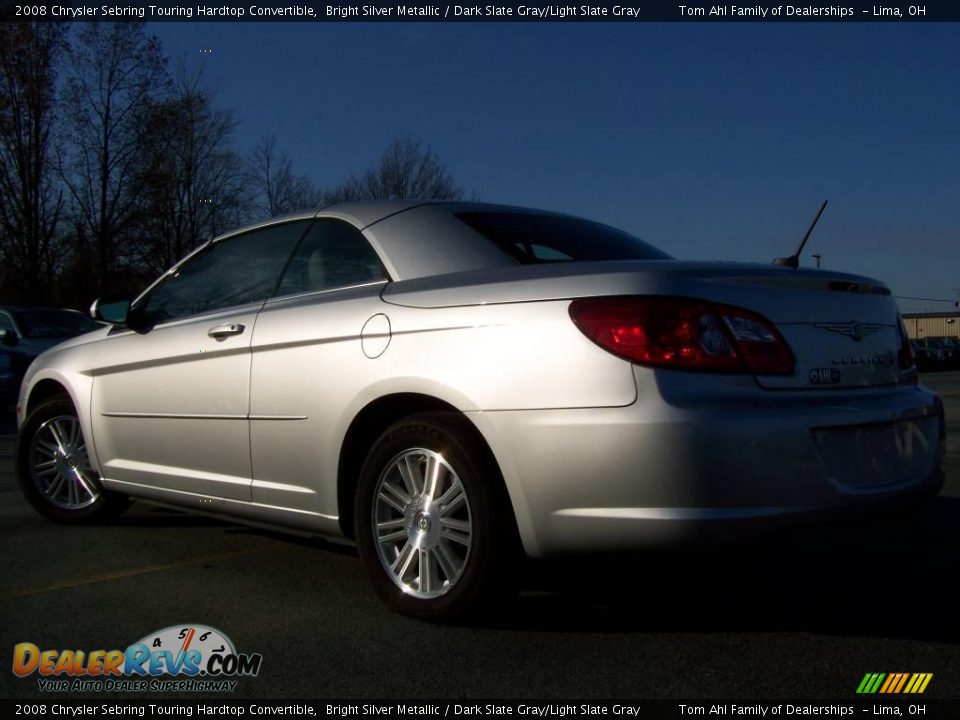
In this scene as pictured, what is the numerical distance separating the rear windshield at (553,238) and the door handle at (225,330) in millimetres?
1039

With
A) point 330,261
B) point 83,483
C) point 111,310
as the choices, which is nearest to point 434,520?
point 330,261

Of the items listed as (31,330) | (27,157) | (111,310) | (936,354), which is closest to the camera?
(111,310)

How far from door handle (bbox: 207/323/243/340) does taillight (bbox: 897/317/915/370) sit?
253 cm

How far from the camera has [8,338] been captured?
1261cm

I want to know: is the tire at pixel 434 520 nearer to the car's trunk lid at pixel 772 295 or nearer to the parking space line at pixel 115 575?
the car's trunk lid at pixel 772 295

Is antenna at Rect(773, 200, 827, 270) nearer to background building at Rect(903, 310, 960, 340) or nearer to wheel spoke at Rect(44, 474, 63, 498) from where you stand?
wheel spoke at Rect(44, 474, 63, 498)

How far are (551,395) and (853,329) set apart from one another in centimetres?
108

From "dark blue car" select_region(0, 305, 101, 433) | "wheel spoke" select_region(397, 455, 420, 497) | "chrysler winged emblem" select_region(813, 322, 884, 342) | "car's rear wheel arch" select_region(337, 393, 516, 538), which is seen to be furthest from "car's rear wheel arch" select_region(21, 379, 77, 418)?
"dark blue car" select_region(0, 305, 101, 433)

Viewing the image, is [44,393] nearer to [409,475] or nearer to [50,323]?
[409,475]

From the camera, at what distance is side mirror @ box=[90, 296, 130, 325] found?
16.1ft

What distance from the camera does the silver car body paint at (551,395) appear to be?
111 inches

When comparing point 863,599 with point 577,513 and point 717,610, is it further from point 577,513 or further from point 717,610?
point 577,513

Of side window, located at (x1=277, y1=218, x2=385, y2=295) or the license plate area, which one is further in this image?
side window, located at (x1=277, y1=218, x2=385, y2=295)

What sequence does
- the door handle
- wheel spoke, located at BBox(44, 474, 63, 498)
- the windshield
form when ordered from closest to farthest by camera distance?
the door handle
wheel spoke, located at BBox(44, 474, 63, 498)
the windshield
